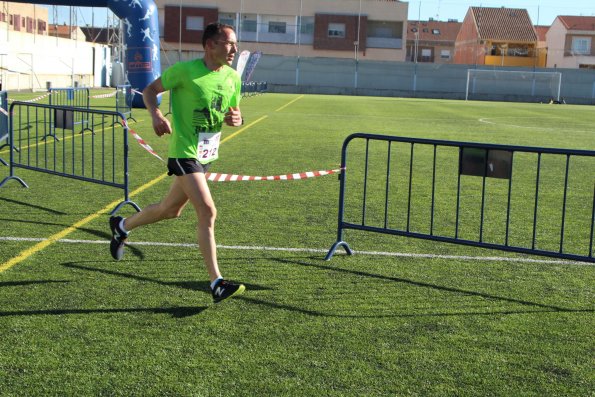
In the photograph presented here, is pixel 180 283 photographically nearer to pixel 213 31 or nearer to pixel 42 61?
pixel 213 31

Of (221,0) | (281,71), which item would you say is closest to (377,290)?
(281,71)

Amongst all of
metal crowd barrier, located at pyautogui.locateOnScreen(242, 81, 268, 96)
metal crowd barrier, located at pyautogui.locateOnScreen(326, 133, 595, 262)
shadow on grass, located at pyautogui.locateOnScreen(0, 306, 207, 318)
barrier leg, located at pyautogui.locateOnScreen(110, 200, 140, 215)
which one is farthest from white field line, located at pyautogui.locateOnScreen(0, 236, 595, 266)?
metal crowd barrier, located at pyautogui.locateOnScreen(242, 81, 268, 96)

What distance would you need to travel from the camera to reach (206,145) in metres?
5.93

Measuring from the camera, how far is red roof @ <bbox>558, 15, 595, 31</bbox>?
299 feet

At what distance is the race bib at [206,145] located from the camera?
5871mm

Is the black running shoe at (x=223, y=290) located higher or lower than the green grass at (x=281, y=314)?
higher

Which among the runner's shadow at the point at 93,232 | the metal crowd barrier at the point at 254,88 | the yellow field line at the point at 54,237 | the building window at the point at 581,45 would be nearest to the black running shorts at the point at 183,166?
the runner's shadow at the point at 93,232

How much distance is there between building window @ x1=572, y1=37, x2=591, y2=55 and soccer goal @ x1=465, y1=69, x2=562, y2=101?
34096mm

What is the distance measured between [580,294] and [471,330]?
147 cm

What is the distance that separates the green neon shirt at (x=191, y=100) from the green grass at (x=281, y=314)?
1.17m

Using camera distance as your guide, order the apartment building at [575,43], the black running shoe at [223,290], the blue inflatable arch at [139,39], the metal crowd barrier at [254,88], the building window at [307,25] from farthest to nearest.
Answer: the apartment building at [575,43], the building window at [307,25], the metal crowd barrier at [254,88], the blue inflatable arch at [139,39], the black running shoe at [223,290]

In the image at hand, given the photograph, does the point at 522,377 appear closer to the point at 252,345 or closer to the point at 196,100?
the point at 252,345

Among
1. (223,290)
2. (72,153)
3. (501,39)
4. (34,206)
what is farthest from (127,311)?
(501,39)

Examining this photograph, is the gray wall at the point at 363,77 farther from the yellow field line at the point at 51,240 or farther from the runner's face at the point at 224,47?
the runner's face at the point at 224,47
